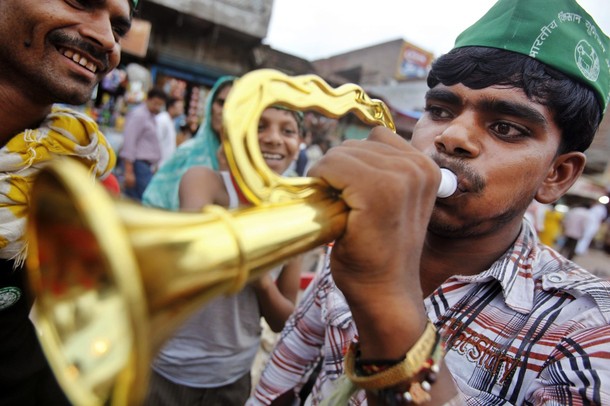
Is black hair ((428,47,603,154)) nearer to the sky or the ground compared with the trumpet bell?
nearer to the sky

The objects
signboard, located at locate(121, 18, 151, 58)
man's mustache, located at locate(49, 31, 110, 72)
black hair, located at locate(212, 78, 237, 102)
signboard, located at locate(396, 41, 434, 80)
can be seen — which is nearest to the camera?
man's mustache, located at locate(49, 31, 110, 72)

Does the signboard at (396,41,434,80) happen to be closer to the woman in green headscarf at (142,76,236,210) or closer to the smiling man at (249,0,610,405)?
the woman in green headscarf at (142,76,236,210)

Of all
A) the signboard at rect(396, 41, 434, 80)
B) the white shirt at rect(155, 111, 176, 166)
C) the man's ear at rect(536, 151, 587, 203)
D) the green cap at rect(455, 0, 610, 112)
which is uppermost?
the signboard at rect(396, 41, 434, 80)

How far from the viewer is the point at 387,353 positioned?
0.73 metres

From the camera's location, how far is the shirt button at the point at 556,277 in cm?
102

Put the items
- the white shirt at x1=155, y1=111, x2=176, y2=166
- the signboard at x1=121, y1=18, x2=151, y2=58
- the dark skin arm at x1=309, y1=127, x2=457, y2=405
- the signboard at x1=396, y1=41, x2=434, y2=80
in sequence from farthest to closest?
1. the signboard at x1=396, y1=41, x2=434, y2=80
2. the signboard at x1=121, y1=18, x2=151, y2=58
3. the white shirt at x1=155, y1=111, x2=176, y2=166
4. the dark skin arm at x1=309, y1=127, x2=457, y2=405

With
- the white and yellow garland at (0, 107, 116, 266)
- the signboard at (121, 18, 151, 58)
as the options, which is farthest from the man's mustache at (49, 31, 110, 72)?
the signboard at (121, 18, 151, 58)

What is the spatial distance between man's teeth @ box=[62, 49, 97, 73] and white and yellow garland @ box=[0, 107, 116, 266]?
0.24 m

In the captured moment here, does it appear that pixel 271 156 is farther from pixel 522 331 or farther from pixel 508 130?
pixel 522 331

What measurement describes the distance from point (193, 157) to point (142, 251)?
2.06 meters

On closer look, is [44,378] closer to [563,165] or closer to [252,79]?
[252,79]

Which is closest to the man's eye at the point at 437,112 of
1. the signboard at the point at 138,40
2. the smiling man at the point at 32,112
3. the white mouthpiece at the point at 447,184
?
the white mouthpiece at the point at 447,184

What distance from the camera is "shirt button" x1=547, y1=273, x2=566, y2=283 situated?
1.02 metres

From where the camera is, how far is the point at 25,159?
1288mm
